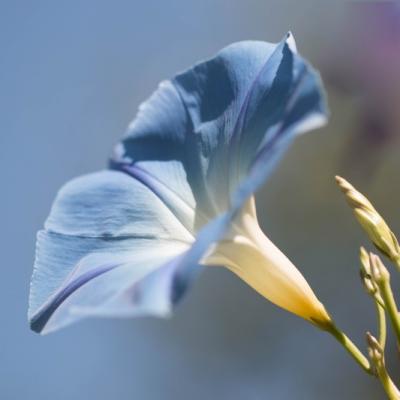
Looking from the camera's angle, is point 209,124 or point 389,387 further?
point 209,124

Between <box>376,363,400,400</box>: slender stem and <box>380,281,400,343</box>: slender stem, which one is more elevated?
<box>380,281,400,343</box>: slender stem

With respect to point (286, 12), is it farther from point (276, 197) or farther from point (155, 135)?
point (155, 135)

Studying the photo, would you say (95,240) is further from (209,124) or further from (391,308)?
(391,308)

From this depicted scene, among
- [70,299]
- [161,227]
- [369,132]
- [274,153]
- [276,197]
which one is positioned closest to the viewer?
[274,153]

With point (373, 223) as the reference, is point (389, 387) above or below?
below

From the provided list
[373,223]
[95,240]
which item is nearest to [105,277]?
[95,240]

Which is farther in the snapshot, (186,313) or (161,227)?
(186,313)

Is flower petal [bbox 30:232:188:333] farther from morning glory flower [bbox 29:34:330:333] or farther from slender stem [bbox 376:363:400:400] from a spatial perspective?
slender stem [bbox 376:363:400:400]

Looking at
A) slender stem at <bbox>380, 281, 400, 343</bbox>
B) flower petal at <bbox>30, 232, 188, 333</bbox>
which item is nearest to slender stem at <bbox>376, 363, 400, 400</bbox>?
slender stem at <bbox>380, 281, 400, 343</bbox>

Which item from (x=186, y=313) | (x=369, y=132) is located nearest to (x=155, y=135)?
(x=369, y=132)
